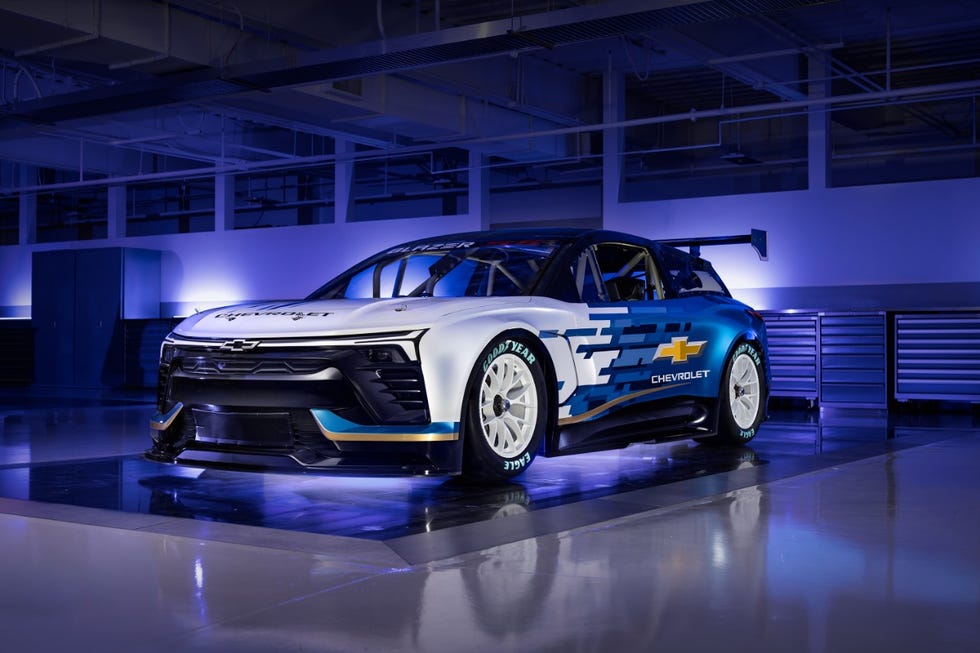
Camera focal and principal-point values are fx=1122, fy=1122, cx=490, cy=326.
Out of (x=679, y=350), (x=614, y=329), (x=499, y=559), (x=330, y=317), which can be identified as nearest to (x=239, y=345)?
(x=330, y=317)

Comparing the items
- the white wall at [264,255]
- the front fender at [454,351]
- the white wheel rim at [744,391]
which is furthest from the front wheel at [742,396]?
the white wall at [264,255]

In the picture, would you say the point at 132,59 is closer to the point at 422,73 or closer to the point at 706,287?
the point at 422,73

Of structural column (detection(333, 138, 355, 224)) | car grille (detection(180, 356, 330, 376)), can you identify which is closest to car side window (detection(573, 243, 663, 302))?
car grille (detection(180, 356, 330, 376))

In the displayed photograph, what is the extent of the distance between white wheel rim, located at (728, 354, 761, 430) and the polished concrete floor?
0.89m

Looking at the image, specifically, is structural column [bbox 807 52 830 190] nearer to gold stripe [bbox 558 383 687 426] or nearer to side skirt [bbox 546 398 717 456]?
side skirt [bbox 546 398 717 456]

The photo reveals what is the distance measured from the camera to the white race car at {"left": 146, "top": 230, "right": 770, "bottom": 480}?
4762 millimetres

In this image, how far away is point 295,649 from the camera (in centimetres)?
256

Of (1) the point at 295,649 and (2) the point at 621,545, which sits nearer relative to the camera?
(1) the point at 295,649

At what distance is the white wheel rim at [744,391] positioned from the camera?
718 cm

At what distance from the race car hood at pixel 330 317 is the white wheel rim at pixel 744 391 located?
2277mm

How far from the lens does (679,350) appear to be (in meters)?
6.45

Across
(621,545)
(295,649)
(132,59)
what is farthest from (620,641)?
(132,59)

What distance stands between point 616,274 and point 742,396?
1589mm

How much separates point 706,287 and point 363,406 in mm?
3209
